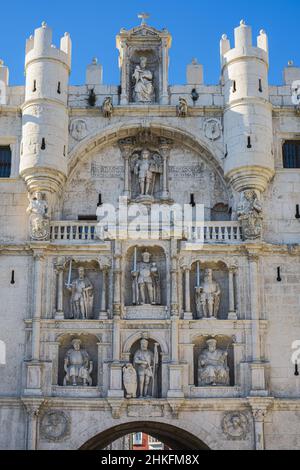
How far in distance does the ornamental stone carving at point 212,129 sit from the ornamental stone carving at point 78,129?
10.8 ft

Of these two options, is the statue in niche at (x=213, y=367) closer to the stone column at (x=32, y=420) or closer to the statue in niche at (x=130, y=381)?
the statue in niche at (x=130, y=381)

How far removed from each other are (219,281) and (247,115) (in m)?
4.47

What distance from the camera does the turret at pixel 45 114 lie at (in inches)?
946

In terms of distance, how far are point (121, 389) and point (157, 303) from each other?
7.87 feet

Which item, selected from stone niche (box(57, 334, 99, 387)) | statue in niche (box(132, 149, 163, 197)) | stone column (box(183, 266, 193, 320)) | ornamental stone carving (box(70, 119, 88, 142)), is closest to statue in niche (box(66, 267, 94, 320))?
stone niche (box(57, 334, 99, 387))

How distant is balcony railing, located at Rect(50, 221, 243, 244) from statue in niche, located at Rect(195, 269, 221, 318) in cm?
120

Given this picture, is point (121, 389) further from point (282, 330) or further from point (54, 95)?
point (54, 95)

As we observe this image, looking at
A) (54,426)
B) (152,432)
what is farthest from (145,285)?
(54,426)

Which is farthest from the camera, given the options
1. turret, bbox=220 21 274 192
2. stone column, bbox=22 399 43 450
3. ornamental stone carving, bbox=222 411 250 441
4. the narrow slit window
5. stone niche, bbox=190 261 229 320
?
the narrow slit window

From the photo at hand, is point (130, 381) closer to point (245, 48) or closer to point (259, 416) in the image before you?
point (259, 416)

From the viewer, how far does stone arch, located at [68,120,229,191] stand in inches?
975

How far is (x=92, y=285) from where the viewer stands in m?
23.6

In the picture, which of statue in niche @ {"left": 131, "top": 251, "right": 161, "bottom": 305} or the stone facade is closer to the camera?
the stone facade

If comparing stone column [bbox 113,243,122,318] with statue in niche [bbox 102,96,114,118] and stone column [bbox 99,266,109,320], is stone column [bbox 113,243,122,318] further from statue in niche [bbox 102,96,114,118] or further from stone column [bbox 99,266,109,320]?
statue in niche [bbox 102,96,114,118]
